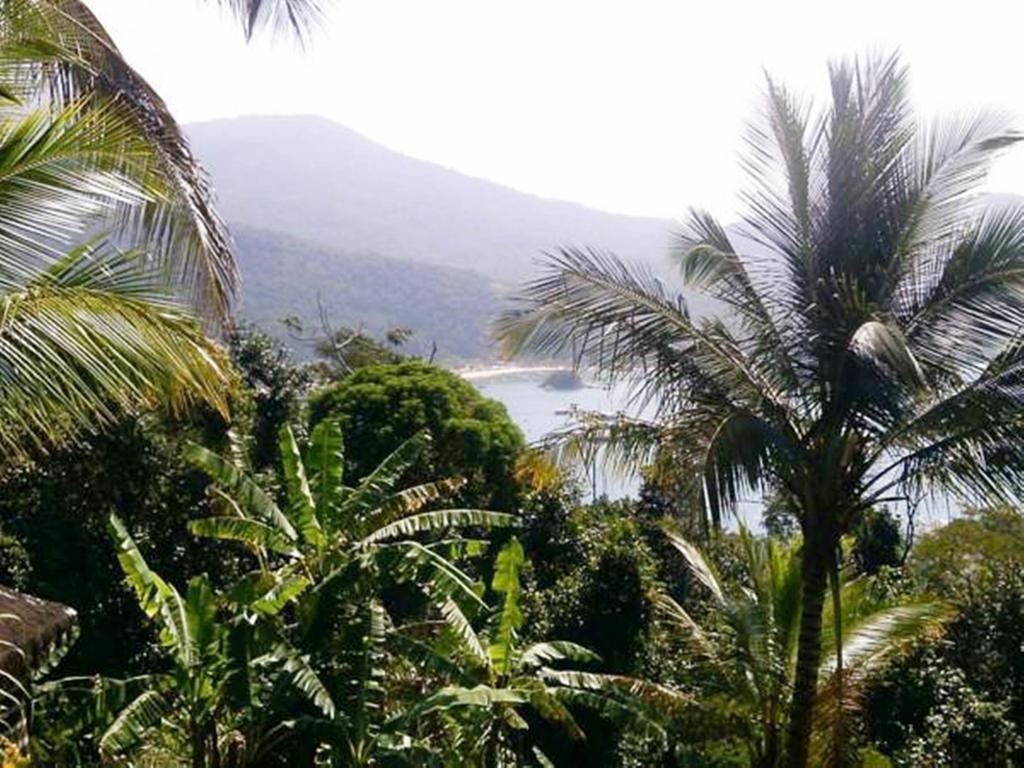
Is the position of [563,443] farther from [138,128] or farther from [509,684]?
[138,128]

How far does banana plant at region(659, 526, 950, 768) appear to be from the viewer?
8.73m

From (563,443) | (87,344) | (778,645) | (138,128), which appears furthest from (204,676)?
(778,645)

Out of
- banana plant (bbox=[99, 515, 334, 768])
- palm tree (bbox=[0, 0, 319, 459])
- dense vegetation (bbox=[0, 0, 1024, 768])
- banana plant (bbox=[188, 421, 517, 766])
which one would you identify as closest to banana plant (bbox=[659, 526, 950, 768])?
dense vegetation (bbox=[0, 0, 1024, 768])

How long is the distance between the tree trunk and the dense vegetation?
0.02m

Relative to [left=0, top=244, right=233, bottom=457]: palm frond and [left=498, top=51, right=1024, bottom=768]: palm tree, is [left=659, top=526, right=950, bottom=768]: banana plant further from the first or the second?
[left=0, top=244, right=233, bottom=457]: palm frond

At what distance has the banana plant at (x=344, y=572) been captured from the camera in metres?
6.43

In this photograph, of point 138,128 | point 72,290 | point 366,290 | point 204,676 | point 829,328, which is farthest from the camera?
point 366,290

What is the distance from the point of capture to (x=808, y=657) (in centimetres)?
771

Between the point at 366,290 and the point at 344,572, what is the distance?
4390 inches

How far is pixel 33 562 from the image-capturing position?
11.6 metres

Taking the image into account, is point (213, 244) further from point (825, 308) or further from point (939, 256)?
point (939, 256)

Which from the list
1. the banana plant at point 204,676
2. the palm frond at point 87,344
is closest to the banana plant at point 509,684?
the banana plant at point 204,676

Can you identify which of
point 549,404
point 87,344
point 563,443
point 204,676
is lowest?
point 549,404

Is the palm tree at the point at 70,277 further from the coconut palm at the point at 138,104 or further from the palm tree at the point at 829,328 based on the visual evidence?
the palm tree at the point at 829,328
